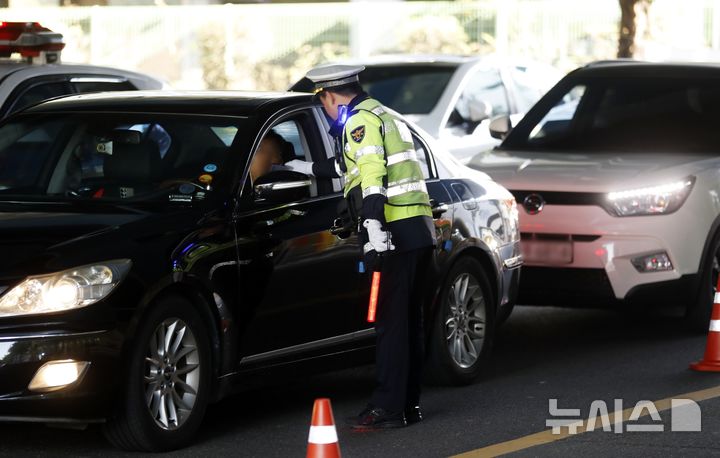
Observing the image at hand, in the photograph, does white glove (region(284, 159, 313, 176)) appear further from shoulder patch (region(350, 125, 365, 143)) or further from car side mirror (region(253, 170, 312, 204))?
shoulder patch (region(350, 125, 365, 143))

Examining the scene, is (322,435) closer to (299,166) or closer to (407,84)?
(299,166)

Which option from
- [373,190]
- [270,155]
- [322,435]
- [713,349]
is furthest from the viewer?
[713,349]

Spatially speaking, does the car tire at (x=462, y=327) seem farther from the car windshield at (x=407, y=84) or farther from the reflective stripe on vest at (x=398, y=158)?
the car windshield at (x=407, y=84)

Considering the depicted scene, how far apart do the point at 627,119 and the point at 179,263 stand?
524cm

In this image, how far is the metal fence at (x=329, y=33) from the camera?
1174 inches

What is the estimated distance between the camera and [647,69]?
38.2ft

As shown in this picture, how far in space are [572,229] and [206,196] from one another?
333 cm

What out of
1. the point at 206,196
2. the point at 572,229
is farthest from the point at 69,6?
the point at 206,196

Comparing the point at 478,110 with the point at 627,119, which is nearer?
the point at 627,119

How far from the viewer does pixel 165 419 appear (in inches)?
273

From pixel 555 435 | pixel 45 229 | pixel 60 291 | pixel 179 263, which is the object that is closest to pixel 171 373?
pixel 179 263

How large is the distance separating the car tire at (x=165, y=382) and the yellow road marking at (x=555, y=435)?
118 centimetres

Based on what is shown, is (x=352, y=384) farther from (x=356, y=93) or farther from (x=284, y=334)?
(x=356, y=93)

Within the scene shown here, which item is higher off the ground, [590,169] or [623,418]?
[590,169]
